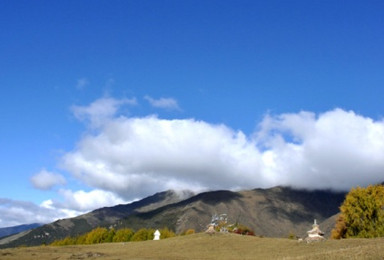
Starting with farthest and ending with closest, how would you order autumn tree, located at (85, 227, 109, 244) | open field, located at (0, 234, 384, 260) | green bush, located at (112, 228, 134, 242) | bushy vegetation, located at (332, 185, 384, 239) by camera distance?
autumn tree, located at (85, 227, 109, 244) → green bush, located at (112, 228, 134, 242) → bushy vegetation, located at (332, 185, 384, 239) → open field, located at (0, 234, 384, 260)

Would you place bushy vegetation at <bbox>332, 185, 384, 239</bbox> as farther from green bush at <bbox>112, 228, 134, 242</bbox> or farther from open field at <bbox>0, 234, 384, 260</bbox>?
green bush at <bbox>112, 228, 134, 242</bbox>

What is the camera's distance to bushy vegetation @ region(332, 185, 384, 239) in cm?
10219

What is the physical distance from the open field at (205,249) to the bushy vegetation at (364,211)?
3706 cm

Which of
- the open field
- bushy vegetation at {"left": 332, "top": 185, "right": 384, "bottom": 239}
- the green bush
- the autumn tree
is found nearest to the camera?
the open field

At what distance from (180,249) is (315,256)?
3341cm

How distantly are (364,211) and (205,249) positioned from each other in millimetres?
51891

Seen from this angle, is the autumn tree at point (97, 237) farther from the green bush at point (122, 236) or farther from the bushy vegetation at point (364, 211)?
the bushy vegetation at point (364, 211)

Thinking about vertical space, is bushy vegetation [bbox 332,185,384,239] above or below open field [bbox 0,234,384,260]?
above

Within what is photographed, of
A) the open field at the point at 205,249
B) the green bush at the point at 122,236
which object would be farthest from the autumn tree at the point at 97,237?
the open field at the point at 205,249

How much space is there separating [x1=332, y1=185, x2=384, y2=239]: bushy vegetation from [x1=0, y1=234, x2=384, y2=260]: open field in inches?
1459

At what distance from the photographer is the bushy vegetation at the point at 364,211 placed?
102m

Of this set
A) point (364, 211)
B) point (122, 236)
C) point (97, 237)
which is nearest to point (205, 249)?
point (364, 211)

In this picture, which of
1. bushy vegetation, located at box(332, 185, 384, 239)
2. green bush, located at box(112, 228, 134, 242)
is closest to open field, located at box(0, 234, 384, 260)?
bushy vegetation, located at box(332, 185, 384, 239)

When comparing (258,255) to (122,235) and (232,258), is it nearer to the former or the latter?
(232,258)
